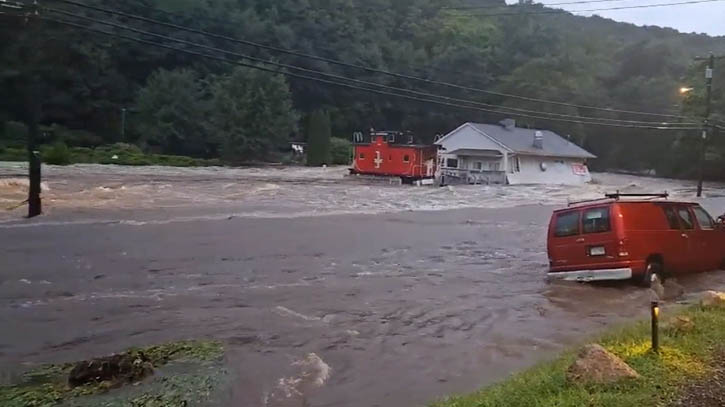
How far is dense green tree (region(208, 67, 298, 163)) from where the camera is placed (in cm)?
6894

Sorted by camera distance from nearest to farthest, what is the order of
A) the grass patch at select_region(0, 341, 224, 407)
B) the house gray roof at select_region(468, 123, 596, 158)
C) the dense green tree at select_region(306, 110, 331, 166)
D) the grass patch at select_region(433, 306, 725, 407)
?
the grass patch at select_region(433, 306, 725, 407), the grass patch at select_region(0, 341, 224, 407), the house gray roof at select_region(468, 123, 596, 158), the dense green tree at select_region(306, 110, 331, 166)

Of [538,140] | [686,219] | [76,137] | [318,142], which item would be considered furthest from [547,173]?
[686,219]

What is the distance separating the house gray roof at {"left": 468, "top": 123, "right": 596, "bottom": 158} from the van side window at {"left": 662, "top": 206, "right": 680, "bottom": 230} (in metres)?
43.2

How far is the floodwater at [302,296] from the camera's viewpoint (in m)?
9.25

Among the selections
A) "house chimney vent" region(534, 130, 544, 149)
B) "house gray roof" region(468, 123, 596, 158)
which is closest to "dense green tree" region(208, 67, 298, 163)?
"house gray roof" region(468, 123, 596, 158)

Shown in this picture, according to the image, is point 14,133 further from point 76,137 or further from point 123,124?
point 123,124

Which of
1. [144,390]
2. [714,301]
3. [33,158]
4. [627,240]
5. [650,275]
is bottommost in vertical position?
[144,390]

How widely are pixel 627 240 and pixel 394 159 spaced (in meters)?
44.0

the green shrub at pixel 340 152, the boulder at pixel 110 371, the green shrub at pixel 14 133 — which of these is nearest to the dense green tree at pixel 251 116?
the green shrub at pixel 340 152

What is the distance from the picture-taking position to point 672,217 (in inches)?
586

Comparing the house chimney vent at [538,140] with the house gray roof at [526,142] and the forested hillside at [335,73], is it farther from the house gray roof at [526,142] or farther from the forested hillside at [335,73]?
the forested hillside at [335,73]

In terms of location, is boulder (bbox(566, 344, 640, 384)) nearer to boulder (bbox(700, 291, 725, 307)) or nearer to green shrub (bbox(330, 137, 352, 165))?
boulder (bbox(700, 291, 725, 307))

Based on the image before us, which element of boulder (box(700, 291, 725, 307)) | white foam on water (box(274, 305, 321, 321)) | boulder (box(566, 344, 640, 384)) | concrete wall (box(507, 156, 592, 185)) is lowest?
white foam on water (box(274, 305, 321, 321))

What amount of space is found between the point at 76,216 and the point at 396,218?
12171 millimetres
